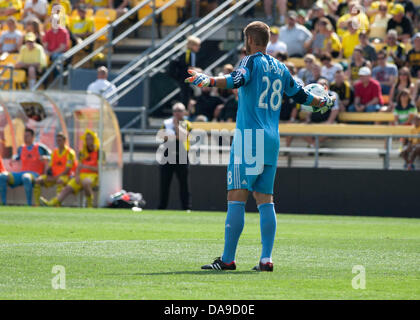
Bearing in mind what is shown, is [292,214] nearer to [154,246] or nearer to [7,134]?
[7,134]

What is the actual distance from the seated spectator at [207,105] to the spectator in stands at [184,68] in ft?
1.90

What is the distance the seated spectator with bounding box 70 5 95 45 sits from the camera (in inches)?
1095

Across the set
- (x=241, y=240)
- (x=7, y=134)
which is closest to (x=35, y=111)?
(x=7, y=134)

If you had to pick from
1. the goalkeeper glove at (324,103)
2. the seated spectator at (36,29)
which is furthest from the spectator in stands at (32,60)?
the goalkeeper glove at (324,103)

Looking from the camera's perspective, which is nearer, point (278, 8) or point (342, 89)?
point (342, 89)

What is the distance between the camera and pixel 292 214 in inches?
806

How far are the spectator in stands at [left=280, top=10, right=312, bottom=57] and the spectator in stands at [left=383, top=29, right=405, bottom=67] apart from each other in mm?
2109

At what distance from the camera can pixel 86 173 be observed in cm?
2081

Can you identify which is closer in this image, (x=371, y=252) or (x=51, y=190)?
(x=371, y=252)

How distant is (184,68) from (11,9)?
862 cm

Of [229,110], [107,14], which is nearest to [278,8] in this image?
[229,110]

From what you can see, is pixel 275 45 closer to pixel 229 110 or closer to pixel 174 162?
pixel 229 110

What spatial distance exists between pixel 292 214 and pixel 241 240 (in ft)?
26.7
